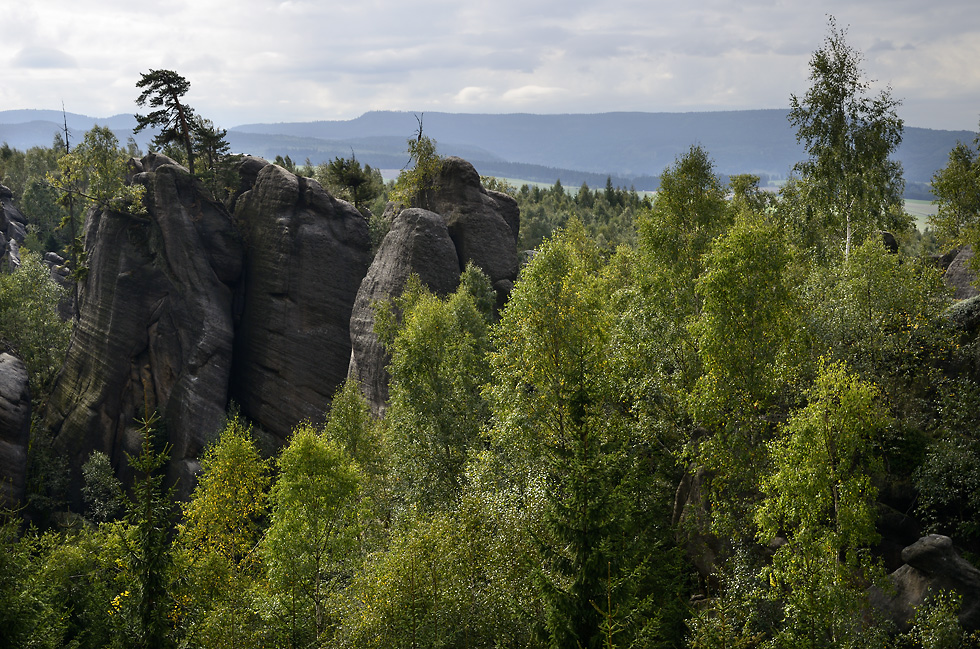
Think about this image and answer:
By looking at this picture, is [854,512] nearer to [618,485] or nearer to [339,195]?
[618,485]

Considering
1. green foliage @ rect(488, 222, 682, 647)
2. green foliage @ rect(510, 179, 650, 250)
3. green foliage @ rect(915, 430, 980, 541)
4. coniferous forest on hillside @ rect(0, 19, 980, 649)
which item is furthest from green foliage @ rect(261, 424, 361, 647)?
green foliage @ rect(510, 179, 650, 250)

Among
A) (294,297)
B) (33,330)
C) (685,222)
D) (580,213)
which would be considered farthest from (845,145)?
(580,213)

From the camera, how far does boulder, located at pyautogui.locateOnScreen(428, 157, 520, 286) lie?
62.1 metres

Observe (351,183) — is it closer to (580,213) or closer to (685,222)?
(685,222)

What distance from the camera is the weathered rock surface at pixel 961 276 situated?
39.5 metres

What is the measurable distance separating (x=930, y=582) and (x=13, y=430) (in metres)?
63.5

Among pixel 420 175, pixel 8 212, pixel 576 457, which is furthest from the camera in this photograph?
pixel 8 212

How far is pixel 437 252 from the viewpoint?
57.7 m

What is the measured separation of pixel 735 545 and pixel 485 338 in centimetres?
2062

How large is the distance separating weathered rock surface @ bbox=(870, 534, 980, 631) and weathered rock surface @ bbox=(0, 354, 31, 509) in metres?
59.3

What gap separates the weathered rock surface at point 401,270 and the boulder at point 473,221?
280cm

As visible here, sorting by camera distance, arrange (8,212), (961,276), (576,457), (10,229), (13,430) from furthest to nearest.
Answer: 1. (8,212)
2. (10,229)
3. (13,430)
4. (961,276)
5. (576,457)

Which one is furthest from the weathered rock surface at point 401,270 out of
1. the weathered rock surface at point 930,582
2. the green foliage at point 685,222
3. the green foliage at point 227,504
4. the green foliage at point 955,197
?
the green foliage at point 955,197

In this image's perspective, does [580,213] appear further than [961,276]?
Yes
